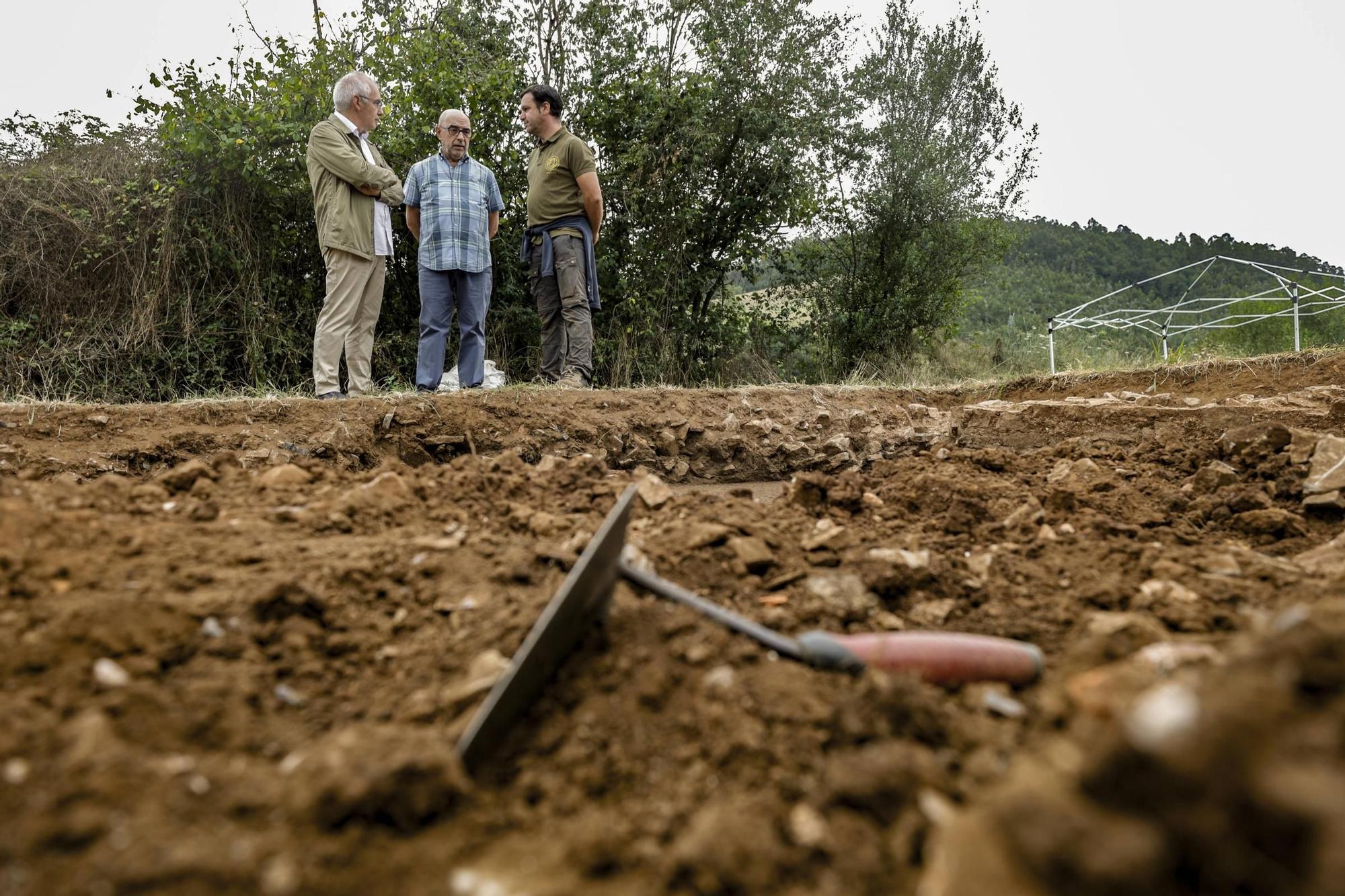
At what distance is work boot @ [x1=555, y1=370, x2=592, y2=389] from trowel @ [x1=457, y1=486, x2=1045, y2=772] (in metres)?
5.01

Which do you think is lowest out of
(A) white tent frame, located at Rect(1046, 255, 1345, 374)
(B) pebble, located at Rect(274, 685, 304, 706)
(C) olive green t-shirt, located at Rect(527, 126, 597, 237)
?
(B) pebble, located at Rect(274, 685, 304, 706)

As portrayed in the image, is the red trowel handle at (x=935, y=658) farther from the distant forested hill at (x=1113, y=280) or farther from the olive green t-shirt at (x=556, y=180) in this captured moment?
the distant forested hill at (x=1113, y=280)

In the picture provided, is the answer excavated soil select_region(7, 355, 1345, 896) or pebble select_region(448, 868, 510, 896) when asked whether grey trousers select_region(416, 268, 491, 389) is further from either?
pebble select_region(448, 868, 510, 896)

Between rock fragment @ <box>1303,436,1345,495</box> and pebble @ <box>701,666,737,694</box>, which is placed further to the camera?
rock fragment @ <box>1303,436,1345,495</box>

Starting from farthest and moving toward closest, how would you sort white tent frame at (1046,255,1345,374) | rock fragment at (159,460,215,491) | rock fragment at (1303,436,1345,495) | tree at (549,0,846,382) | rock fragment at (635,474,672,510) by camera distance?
white tent frame at (1046,255,1345,374), tree at (549,0,846,382), rock fragment at (1303,436,1345,495), rock fragment at (635,474,672,510), rock fragment at (159,460,215,491)

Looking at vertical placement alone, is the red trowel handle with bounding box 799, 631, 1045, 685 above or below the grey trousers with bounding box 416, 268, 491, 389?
below

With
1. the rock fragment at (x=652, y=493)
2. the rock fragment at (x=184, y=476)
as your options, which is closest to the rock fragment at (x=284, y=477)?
the rock fragment at (x=184, y=476)

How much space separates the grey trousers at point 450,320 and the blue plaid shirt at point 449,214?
0.11 meters

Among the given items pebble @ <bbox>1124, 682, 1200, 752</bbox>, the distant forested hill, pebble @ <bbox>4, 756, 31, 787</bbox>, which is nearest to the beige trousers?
pebble @ <bbox>4, 756, 31, 787</bbox>

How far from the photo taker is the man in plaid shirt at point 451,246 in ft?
20.4

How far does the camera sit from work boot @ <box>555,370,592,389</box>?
264 inches

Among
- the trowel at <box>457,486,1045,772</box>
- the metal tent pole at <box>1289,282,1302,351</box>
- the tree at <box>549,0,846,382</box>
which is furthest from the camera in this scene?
the metal tent pole at <box>1289,282,1302,351</box>

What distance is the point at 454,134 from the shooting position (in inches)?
244

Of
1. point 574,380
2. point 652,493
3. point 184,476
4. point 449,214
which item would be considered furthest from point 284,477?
point 574,380
